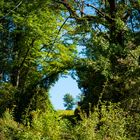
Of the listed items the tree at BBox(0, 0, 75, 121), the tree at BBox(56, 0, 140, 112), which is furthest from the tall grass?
the tree at BBox(0, 0, 75, 121)

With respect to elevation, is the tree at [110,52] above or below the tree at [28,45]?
below

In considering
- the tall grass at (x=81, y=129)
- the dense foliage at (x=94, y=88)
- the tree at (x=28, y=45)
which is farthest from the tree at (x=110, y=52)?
the tree at (x=28, y=45)

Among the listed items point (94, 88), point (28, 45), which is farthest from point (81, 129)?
point (28, 45)

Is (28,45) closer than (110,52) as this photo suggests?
No

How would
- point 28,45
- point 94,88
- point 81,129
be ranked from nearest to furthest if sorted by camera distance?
point 81,129, point 94,88, point 28,45

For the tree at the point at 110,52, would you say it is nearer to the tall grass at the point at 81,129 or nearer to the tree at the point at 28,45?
the tall grass at the point at 81,129

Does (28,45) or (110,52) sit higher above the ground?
(28,45)

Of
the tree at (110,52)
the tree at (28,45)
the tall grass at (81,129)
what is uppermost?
the tree at (28,45)

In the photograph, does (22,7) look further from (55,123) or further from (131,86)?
(55,123)

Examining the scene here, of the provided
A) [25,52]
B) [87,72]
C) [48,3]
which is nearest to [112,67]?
[87,72]

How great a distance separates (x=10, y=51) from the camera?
31.0m

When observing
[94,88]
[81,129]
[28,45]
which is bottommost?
[81,129]

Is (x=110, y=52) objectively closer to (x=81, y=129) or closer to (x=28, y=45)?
(x=81, y=129)

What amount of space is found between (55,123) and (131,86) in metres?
5.06
